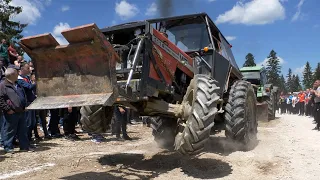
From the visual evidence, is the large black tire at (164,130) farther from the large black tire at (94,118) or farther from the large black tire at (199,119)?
the large black tire at (199,119)

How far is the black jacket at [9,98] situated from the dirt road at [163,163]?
37.4 inches

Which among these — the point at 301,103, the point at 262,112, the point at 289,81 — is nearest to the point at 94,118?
the point at 262,112

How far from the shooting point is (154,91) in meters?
5.59

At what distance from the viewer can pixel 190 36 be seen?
7.30m

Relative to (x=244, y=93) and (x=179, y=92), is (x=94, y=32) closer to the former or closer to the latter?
(x=179, y=92)

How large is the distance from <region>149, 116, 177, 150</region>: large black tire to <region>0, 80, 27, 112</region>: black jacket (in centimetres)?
287

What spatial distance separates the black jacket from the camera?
7148 mm

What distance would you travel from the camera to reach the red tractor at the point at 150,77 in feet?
15.3

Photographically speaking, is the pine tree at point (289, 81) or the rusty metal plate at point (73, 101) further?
the pine tree at point (289, 81)

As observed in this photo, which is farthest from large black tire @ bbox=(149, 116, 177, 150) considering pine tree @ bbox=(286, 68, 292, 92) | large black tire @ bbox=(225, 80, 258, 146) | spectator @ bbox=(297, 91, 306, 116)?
pine tree @ bbox=(286, 68, 292, 92)

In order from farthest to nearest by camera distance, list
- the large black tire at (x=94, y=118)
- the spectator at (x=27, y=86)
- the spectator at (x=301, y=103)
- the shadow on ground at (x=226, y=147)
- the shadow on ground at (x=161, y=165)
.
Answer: the spectator at (x=301, y=103)
the spectator at (x=27, y=86)
the shadow on ground at (x=226, y=147)
the large black tire at (x=94, y=118)
the shadow on ground at (x=161, y=165)

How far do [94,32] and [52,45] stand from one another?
83cm

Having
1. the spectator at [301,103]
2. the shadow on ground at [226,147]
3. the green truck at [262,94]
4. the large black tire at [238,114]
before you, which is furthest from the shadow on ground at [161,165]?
the spectator at [301,103]

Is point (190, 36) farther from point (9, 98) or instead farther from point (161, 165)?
point (9, 98)
